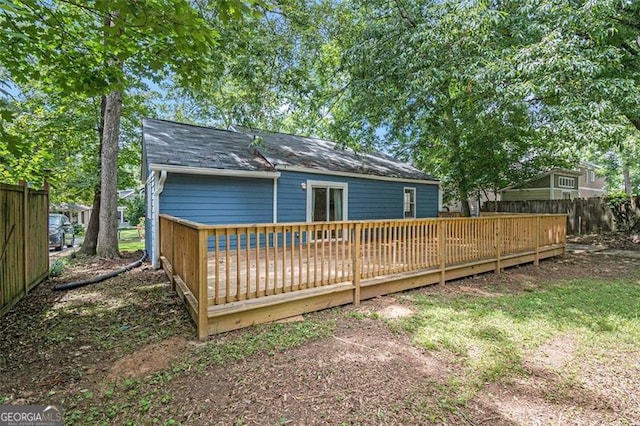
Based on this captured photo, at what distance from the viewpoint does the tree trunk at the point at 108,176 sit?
8.35 metres

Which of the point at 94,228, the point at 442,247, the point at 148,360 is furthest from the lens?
the point at 94,228

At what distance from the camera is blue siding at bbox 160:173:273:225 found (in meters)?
7.32

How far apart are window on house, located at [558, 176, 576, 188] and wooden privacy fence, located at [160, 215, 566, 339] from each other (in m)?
15.7

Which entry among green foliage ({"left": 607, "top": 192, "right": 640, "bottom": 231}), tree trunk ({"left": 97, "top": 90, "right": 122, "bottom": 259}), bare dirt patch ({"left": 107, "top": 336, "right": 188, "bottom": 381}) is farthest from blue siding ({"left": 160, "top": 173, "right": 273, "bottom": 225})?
green foliage ({"left": 607, "top": 192, "right": 640, "bottom": 231})

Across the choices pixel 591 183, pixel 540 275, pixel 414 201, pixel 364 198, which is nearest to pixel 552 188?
pixel 591 183

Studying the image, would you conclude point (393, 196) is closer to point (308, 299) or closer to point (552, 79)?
point (552, 79)

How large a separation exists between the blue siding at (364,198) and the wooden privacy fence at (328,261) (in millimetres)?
2253

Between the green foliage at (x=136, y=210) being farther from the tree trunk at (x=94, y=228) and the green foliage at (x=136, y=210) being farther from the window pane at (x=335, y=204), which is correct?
the window pane at (x=335, y=204)

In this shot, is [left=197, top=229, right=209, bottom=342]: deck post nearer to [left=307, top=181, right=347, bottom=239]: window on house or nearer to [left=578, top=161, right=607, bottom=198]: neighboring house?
[left=307, top=181, right=347, bottom=239]: window on house

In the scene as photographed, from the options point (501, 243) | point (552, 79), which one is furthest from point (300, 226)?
point (552, 79)

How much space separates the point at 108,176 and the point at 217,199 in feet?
10.0

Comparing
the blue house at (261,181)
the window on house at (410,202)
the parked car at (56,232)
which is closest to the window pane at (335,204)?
the blue house at (261,181)

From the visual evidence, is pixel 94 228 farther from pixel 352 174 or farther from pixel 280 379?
pixel 280 379

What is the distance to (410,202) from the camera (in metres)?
11.9
